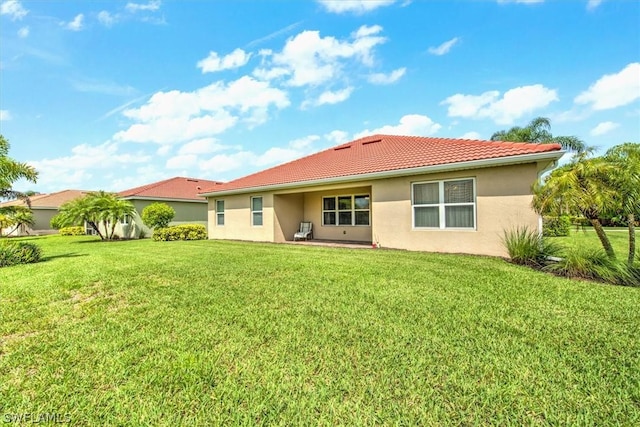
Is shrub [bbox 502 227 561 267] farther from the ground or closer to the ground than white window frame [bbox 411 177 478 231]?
closer to the ground

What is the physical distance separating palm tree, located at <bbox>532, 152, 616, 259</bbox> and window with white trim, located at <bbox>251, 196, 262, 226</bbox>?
13034 millimetres

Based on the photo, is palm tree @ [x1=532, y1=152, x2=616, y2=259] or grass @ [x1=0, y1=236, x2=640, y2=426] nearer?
grass @ [x1=0, y1=236, x2=640, y2=426]

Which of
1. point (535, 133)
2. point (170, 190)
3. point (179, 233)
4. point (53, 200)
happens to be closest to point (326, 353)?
point (179, 233)

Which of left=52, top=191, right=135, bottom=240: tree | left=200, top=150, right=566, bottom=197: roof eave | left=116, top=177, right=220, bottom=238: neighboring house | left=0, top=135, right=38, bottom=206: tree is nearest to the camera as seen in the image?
left=200, top=150, right=566, bottom=197: roof eave

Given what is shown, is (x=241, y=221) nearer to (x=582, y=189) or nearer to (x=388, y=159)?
(x=388, y=159)

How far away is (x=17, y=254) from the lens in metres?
10.5

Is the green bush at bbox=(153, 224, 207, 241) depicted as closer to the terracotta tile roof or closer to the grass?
the terracotta tile roof

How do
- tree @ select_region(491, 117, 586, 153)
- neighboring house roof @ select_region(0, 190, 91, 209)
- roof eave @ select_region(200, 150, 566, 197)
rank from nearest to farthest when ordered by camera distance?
roof eave @ select_region(200, 150, 566, 197) → tree @ select_region(491, 117, 586, 153) → neighboring house roof @ select_region(0, 190, 91, 209)

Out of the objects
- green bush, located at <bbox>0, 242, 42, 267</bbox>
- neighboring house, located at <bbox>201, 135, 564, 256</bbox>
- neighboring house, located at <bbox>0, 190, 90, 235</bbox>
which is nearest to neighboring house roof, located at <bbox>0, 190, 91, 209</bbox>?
neighboring house, located at <bbox>0, 190, 90, 235</bbox>

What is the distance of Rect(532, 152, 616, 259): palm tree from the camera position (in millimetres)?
6648

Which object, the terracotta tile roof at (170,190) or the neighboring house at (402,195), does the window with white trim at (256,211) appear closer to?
the neighboring house at (402,195)

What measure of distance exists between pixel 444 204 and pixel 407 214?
1.41 meters

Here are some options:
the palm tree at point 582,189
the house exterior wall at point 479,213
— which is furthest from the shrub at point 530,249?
the palm tree at point 582,189

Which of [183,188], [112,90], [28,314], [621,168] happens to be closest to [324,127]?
[112,90]
